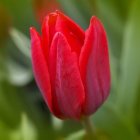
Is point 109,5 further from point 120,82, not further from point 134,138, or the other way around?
point 134,138

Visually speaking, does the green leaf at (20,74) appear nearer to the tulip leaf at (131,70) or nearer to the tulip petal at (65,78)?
the tulip leaf at (131,70)

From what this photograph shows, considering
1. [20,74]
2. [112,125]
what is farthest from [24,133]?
[20,74]

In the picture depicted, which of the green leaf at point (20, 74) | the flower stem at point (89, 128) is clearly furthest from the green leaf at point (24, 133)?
the green leaf at point (20, 74)

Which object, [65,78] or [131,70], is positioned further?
[131,70]

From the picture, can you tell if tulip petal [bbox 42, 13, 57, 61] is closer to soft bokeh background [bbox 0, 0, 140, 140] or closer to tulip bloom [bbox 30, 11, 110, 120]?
tulip bloom [bbox 30, 11, 110, 120]

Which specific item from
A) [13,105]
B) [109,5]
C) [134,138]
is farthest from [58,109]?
[109,5]

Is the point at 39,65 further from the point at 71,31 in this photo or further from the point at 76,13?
the point at 76,13

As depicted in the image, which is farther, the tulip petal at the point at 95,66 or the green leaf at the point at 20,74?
the green leaf at the point at 20,74
